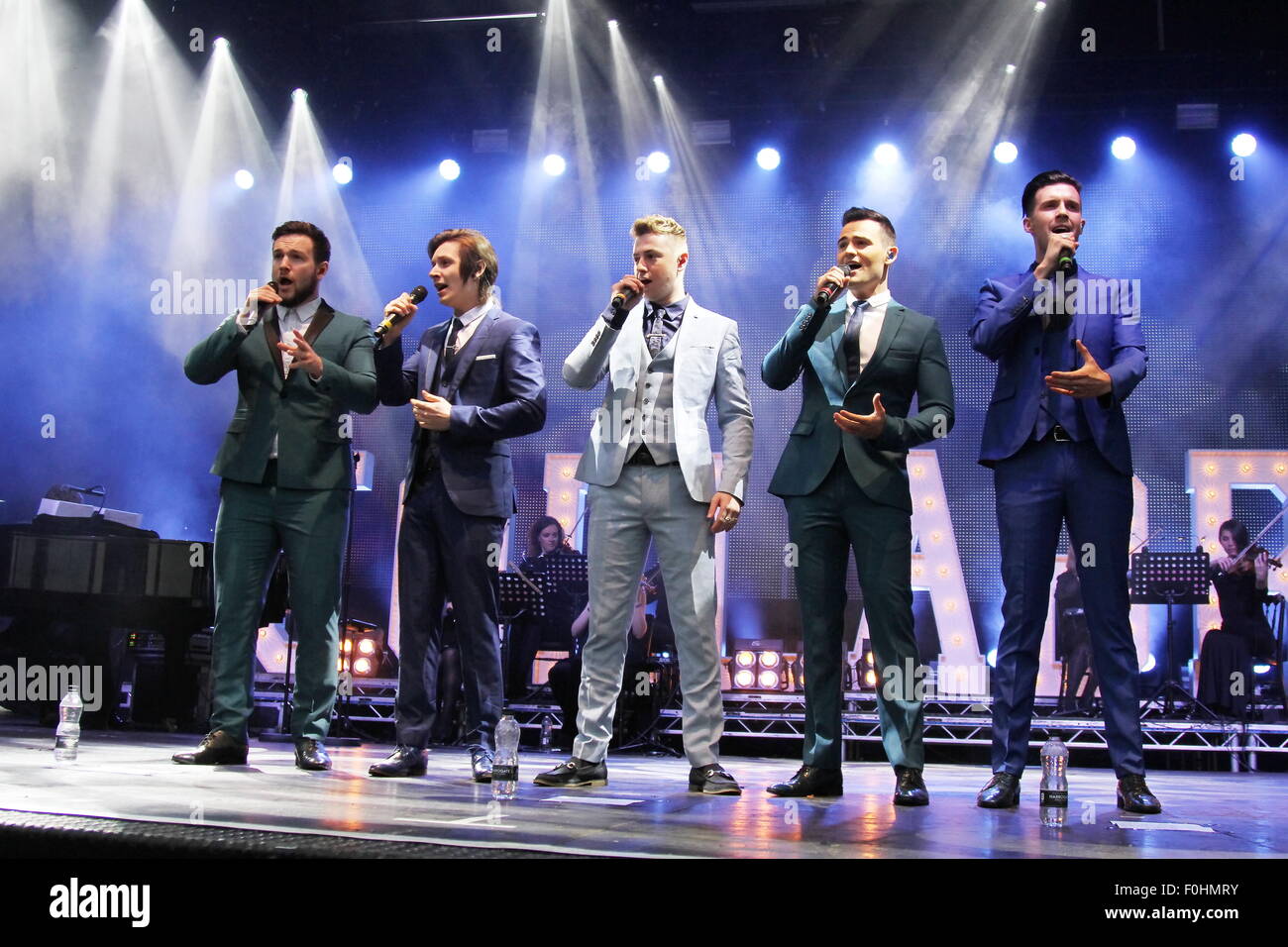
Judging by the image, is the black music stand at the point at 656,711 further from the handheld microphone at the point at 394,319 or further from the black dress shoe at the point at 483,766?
the handheld microphone at the point at 394,319

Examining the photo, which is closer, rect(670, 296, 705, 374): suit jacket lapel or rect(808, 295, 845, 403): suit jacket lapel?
rect(808, 295, 845, 403): suit jacket lapel

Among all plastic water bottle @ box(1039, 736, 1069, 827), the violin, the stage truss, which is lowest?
the stage truss

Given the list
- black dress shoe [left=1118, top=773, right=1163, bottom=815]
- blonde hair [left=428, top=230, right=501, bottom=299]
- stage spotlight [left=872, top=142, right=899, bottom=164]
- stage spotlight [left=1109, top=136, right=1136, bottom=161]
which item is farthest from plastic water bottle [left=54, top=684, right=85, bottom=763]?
stage spotlight [left=1109, top=136, right=1136, bottom=161]

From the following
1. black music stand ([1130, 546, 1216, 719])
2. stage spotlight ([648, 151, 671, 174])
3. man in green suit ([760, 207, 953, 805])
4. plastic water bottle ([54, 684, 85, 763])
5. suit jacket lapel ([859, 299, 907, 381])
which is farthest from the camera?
stage spotlight ([648, 151, 671, 174])

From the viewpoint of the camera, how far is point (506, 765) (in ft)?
11.6

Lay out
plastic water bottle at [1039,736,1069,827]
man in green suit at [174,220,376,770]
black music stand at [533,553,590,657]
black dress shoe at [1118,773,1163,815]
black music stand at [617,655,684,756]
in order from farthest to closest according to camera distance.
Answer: black music stand at [533,553,590,657] → black music stand at [617,655,684,756] → man in green suit at [174,220,376,770] → black dress shoe at [1118,773,1163,815] → plastic water bottle at [1039,736,1069,827]

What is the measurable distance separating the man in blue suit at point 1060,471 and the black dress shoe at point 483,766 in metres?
1.67

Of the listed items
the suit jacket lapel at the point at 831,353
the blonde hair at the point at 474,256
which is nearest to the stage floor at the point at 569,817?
the suit jacket lapel at the point at 831,353

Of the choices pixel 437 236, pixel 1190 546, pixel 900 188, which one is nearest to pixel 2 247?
pixel 437 236

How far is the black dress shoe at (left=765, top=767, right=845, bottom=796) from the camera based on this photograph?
367cm

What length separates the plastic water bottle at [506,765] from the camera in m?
3.48

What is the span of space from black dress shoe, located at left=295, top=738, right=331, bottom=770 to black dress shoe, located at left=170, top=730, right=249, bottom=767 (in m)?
0.23

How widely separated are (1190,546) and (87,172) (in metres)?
10.3

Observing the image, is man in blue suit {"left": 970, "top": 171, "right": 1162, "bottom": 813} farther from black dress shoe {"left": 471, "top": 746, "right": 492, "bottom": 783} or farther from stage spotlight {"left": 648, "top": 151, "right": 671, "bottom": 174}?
stage spotlight {"left": 648, "top": 151, "right": 671, "bottom": 174}
